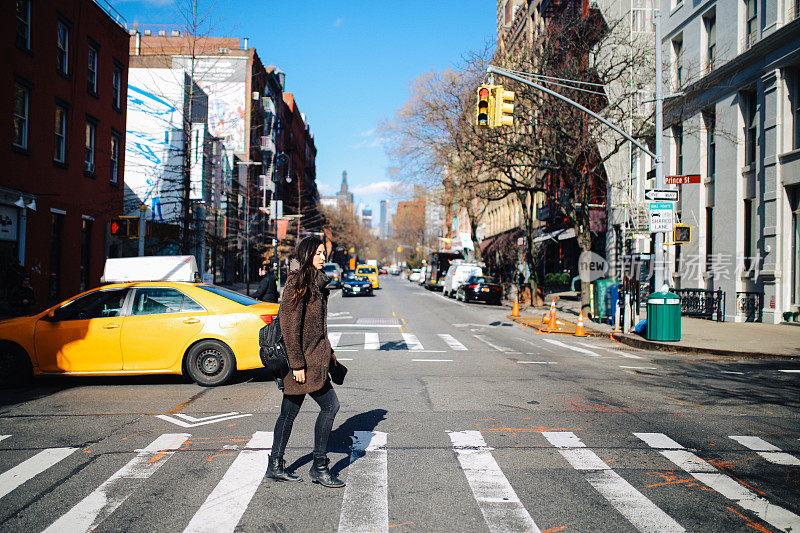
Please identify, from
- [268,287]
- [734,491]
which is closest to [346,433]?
[734,491]

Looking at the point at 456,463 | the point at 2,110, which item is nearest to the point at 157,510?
the point at 456,463

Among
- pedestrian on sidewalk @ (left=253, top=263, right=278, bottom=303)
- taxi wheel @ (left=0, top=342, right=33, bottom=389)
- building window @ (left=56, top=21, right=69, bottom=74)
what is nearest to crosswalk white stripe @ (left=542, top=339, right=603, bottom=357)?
pedestrian on sidewalk @ (left=253, top=263, right=278, bottom=303)

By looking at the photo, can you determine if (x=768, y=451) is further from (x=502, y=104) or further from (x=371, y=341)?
(x=502, y=104)

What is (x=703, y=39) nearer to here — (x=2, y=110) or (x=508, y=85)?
(x=508, y=85)

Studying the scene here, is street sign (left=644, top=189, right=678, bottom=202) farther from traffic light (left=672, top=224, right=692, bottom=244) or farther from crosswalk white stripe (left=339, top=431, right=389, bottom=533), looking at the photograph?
crosswalk white stripe (left=339, top=431, right=389, bottom=533)

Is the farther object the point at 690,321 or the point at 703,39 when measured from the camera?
the point at 703,39

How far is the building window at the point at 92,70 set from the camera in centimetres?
2453

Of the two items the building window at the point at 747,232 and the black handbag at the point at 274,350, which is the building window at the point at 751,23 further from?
the black handbag at the point at 274,350

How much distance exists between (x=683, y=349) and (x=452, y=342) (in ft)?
18.4

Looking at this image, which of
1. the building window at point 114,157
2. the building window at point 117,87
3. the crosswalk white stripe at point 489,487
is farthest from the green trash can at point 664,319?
the building window at point 117,87

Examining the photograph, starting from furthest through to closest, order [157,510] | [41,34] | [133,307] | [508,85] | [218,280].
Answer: [218,280] → [508,85] → [41,34] → [133,307] → [157,510]

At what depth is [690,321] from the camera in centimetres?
2277

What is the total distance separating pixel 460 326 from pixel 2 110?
51.1ft

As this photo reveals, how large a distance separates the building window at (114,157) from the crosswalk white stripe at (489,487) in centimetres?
2463
